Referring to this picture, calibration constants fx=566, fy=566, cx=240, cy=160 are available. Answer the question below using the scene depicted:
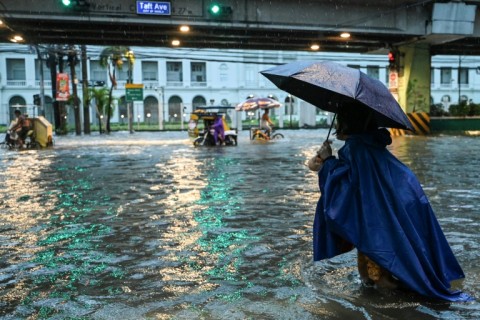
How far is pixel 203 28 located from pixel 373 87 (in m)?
18.0

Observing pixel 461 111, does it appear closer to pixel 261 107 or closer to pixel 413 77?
pixel 413 77

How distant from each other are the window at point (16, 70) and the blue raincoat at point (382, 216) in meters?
64.3

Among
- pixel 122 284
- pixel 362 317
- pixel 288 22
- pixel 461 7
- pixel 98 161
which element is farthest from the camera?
pixel 461 7

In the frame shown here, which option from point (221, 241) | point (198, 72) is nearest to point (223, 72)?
point (198, 72)

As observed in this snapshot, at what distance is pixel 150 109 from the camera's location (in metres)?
65.4

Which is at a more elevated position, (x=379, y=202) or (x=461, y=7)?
(x=461, y=7)

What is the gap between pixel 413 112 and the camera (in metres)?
27.0

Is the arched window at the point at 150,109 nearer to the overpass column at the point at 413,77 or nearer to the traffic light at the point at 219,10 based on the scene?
the overpass column at the point at 413,77

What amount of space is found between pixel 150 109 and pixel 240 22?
46171mm

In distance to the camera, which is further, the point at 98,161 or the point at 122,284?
the point at 98,161

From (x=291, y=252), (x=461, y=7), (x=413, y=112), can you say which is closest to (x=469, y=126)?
(x=413, y=112)

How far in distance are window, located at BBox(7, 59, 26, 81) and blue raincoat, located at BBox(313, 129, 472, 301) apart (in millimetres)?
64350

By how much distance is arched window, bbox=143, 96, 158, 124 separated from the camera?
62.7m

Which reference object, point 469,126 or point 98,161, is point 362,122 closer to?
point 98,161
